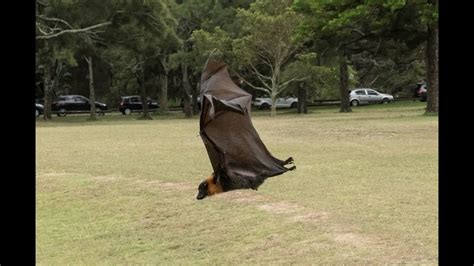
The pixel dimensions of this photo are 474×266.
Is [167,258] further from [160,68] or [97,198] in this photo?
[160,68]

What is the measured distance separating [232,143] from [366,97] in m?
45.1

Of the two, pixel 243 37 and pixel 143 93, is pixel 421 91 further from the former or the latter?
pixel 143 93

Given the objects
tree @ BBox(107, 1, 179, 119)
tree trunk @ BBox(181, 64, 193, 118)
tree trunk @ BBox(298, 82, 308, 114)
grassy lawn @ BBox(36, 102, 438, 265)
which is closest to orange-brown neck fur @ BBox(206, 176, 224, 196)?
grassy lawn @ BBox(36, 102, 438, 265)

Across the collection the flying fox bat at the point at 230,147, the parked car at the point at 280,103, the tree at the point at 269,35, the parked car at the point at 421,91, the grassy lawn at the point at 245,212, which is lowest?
the grassy lawn at the point at 245,212

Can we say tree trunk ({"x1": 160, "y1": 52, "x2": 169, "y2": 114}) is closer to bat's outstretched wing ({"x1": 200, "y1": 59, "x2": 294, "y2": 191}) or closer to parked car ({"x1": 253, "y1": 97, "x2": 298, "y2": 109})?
parked car ({"x1": 253, "y1": 97, "x2": 298, "y2": 109})

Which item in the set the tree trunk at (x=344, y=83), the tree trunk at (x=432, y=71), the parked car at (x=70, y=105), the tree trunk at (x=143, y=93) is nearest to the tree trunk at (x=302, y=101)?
the tree trunk at (x=344, y=83)

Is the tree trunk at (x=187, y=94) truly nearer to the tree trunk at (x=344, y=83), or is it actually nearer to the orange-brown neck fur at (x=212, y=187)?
the tree trunk at (x=344, y=83)

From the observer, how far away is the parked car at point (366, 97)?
4700 centimetres

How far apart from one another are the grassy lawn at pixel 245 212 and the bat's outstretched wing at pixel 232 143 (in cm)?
310

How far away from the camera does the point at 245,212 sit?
27.3 ft

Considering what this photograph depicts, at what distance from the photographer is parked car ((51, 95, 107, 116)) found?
47062mm

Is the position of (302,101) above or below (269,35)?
below

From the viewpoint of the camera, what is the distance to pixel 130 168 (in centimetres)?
1328

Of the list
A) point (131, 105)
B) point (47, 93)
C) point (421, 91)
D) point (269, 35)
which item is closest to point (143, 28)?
point (269, 35)
